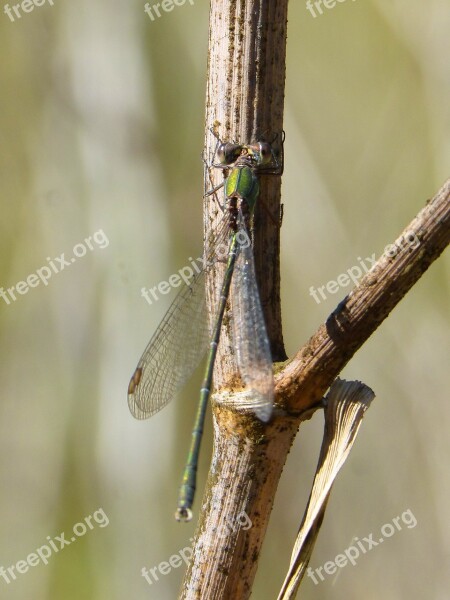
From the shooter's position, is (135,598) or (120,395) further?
Result: (135,598)

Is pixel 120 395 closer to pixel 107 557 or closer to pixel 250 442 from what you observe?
pixel 107 557

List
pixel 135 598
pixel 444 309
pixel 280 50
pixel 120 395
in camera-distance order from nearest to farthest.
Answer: pixel 280 50, pixel 444 309, pixel 120 395, pixel 135 598

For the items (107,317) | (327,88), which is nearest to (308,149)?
(327,88)

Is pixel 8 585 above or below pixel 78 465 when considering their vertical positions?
below

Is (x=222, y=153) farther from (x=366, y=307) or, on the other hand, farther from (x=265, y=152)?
(x=366, y=307)

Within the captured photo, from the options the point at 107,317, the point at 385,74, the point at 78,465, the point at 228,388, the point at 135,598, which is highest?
the point at 385,74
